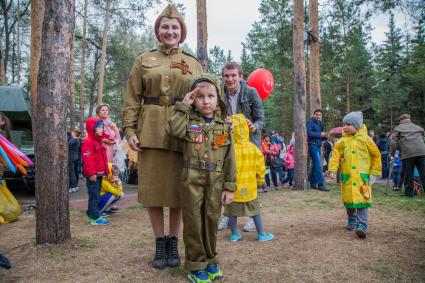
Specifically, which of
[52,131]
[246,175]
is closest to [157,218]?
[246,175]

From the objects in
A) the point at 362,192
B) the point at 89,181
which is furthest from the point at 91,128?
the point at 362,192

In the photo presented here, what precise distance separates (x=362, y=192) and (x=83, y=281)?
318 cm

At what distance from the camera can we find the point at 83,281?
2.79m

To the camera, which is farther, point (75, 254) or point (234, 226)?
point (234, 226)

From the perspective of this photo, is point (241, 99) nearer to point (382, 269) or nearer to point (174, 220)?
point (174, 220)

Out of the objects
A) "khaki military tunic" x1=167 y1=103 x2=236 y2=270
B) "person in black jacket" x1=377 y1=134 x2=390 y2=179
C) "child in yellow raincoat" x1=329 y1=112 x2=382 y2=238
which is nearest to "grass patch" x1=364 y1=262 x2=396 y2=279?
"child in yellow raincoat" x1=329 y1=112 x2=382 y2=238

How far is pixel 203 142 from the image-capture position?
108 inches

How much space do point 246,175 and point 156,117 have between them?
1.35 metres

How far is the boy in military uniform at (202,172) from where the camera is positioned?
2689 millimetres

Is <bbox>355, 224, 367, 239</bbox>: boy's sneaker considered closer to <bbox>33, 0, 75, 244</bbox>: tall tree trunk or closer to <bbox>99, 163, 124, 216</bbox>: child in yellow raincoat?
<bbox>33, 0, 75, 244</bbox>: tall tree trunk

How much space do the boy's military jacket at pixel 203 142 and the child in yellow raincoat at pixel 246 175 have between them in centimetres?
98

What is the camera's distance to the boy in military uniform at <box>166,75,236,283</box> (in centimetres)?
269

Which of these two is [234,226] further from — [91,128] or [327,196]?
[327,196]

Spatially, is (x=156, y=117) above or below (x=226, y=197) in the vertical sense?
above
